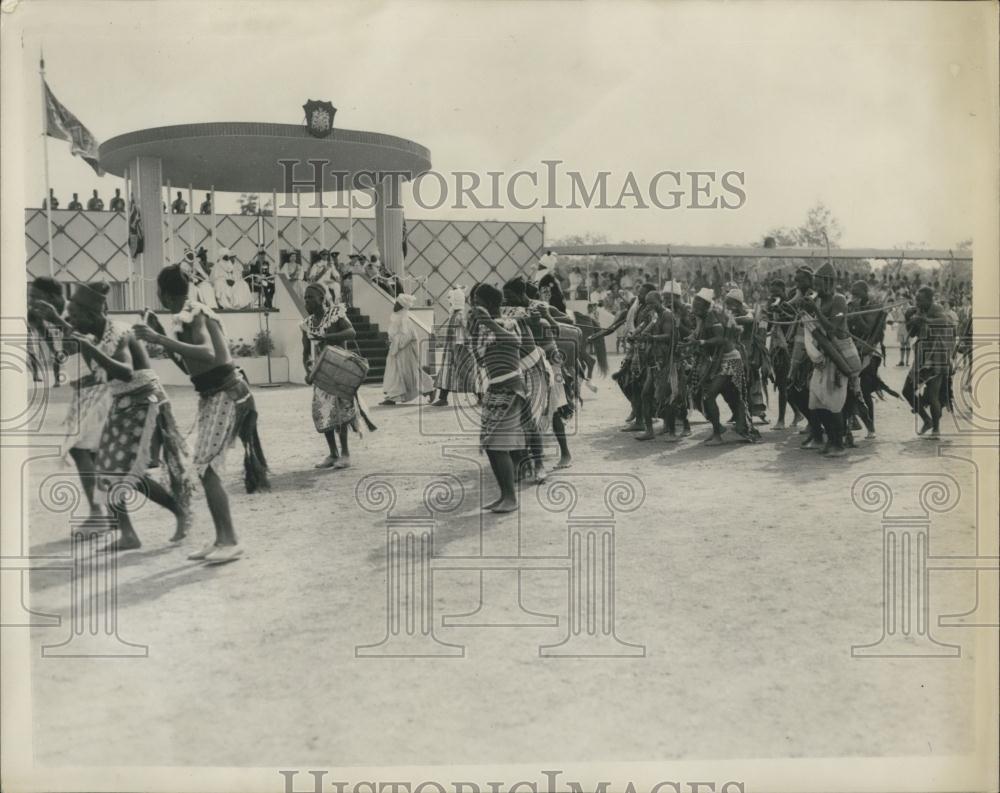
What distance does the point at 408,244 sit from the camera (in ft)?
52.4

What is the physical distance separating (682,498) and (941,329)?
3.55 meters

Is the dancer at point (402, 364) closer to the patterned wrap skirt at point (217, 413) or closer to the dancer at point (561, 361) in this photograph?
the dancer at point (561, 361)

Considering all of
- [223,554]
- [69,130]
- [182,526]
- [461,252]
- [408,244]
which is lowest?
[223,554]

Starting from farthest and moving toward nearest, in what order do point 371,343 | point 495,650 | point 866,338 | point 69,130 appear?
point 371,343
point 866,338
point 69,130
point 495,650

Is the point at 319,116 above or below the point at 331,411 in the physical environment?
above

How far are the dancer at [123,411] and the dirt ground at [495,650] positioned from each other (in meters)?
0.25

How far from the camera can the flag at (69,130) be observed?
474cm

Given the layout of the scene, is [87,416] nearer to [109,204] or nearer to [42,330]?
[42,330]

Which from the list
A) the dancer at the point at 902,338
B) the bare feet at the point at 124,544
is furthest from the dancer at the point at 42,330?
the dancer at the point at 902,338

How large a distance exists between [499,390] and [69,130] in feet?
10.4

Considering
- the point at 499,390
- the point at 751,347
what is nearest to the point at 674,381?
the point at 751,347

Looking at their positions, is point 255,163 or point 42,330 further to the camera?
point 255,163

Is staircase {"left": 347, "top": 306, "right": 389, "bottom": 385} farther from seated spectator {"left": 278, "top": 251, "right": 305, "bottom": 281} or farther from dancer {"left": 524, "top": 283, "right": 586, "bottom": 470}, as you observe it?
dancer {"left": 524, "top": 283, "right": 586, "bottom": 470}

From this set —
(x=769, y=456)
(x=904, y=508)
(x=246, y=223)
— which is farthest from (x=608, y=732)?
(x=246, y=223)
